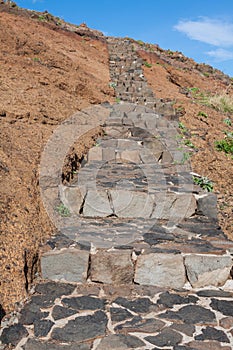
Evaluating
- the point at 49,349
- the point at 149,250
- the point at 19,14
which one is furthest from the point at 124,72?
the point at 49,349

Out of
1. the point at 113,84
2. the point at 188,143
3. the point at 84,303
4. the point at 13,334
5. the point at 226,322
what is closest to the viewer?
the point at 13,334

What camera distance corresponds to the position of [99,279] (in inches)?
146

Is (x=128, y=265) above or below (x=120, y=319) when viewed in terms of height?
above

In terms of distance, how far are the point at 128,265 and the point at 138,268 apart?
11 centimetres

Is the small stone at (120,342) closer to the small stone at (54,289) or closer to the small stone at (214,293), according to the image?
the small stone at (54,289)

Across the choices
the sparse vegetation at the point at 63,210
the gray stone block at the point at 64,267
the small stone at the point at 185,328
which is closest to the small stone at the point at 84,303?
→ the gray stone block at the point at 64,267

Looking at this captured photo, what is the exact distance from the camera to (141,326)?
117 inches

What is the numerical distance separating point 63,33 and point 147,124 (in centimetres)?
1160

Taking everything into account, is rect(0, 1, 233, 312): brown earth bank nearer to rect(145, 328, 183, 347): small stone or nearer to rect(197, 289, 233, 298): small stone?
rect(145, 328, 183, 347): small stone

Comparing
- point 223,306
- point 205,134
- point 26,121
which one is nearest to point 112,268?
point 223,306

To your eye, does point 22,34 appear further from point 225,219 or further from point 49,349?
point 49,349

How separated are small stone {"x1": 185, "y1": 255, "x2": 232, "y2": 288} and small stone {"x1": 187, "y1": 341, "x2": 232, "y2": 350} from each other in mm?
984

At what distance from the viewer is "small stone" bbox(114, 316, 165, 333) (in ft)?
9.53

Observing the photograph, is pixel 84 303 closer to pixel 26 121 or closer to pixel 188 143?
pixel 26 121
